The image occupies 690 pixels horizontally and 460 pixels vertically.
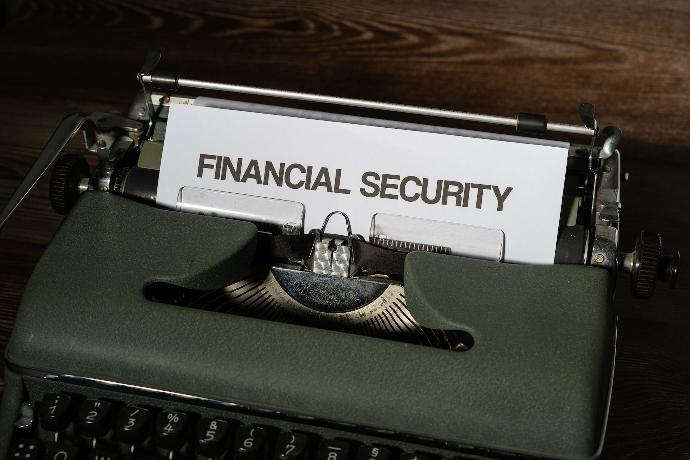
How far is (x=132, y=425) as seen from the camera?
1.21 metres

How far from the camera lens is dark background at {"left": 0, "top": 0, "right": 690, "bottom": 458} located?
1744 mm

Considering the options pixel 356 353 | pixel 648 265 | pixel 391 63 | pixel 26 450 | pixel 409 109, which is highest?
pixel 391 63

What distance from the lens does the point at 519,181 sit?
132 cm

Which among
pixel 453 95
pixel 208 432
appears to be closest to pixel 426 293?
pixel 208 432

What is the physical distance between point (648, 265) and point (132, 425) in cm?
75

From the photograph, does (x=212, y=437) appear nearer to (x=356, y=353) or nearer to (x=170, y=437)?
(x=170, y=437)

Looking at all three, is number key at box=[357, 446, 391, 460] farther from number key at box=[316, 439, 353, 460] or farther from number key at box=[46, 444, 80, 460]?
number key at box=[46, 444, 80, 460]

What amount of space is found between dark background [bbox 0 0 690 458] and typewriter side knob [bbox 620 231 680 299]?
266mm

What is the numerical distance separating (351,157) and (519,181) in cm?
25

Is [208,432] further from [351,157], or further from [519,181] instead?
[519,181]

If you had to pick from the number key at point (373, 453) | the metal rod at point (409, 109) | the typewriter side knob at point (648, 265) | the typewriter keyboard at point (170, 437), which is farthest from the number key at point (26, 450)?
the typewriter side knob at point (648, 265)

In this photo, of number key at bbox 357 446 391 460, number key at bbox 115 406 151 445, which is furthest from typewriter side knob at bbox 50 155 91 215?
number key at bbox 357 446 391 460

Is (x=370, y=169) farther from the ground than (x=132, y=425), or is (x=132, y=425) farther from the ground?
(x=370, y=169)

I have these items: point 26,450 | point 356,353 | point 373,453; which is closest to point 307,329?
point 356,353
